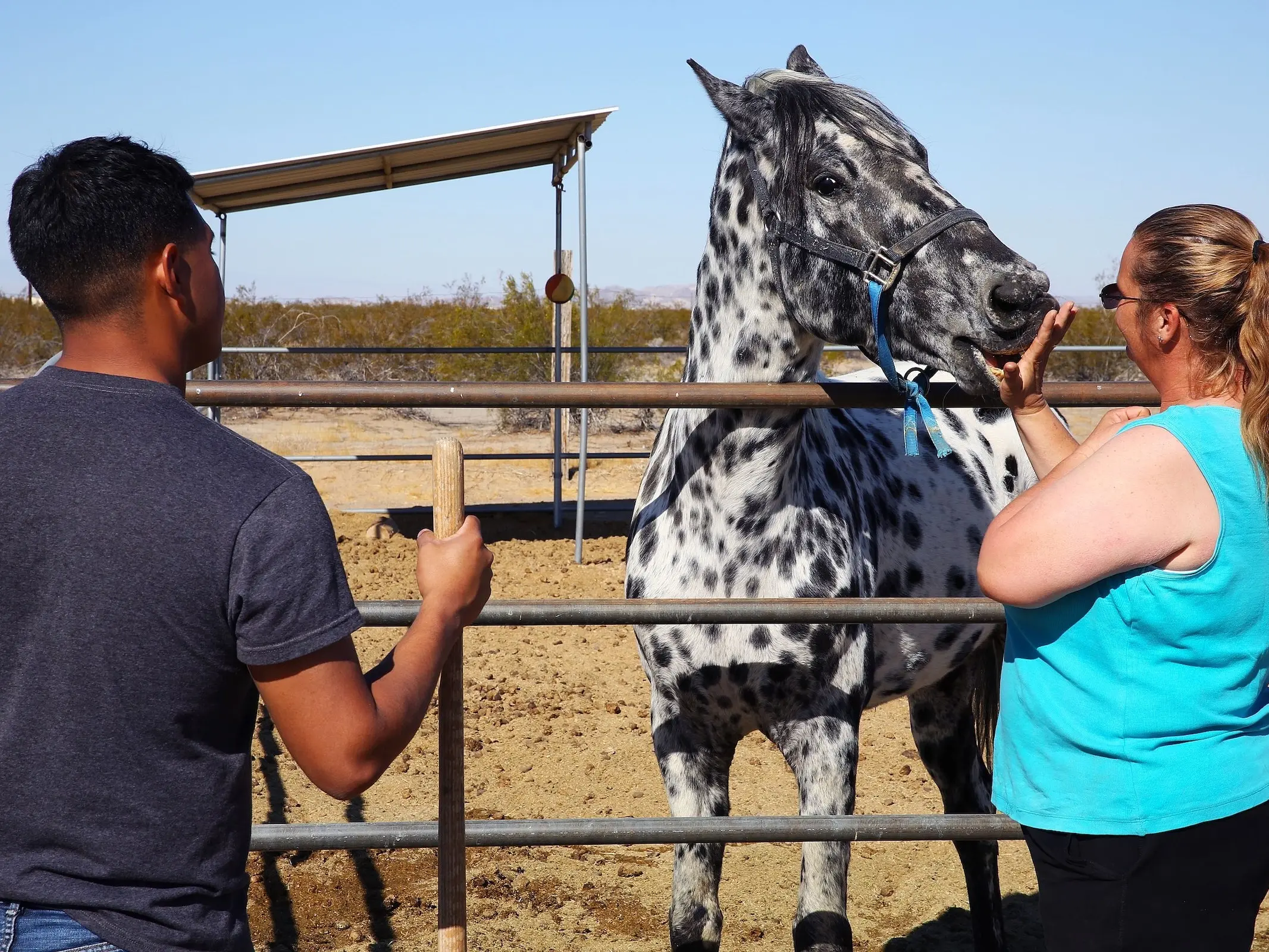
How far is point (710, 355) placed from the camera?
2754 millimetres

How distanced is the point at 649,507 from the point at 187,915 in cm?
185

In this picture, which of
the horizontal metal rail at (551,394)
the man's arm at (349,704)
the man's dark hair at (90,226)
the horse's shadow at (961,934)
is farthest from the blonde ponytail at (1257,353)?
the horse's shadow at (961,934)

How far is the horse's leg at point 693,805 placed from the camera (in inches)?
107

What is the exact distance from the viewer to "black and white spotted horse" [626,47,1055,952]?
241cm

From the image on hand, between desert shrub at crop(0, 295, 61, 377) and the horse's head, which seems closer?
the horse's head

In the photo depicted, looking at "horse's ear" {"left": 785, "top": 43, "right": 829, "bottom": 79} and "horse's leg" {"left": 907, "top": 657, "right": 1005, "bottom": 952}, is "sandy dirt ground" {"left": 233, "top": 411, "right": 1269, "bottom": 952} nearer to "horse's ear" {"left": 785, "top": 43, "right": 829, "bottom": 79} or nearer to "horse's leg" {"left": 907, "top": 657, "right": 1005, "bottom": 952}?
"horse's leg" {"left": 907, "top": 657, "right": 1005, "bottom": 952}

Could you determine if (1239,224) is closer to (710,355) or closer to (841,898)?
(710,355)

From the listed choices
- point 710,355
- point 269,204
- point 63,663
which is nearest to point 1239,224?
point 710,355

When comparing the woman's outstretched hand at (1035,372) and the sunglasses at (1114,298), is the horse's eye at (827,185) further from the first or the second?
the sunglasses at (1114,298)

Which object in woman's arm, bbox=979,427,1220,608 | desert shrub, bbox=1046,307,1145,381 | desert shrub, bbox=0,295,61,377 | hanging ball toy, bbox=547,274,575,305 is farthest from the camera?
desert shrub, bbox=0,295,61,377

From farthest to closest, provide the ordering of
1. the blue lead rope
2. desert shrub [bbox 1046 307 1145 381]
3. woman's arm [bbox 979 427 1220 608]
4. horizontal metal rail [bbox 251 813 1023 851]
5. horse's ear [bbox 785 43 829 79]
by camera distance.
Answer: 1. desert shrub [bbox 1046 307 1145 381]
2. horse's ear [bbox 785 43 829 79]
3. the blue lead rope
4. horizontal metal rail [bbox 251 813 1023 851]
5. woman's arm [bbox 979 427 1220 608]

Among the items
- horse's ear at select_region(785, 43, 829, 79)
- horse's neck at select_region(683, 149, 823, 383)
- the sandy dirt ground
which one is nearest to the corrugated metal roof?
the sandy dirt ground

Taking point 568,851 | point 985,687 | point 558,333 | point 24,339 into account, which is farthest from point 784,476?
point 24,339

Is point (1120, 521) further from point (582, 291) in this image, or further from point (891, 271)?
point (582, 291)
